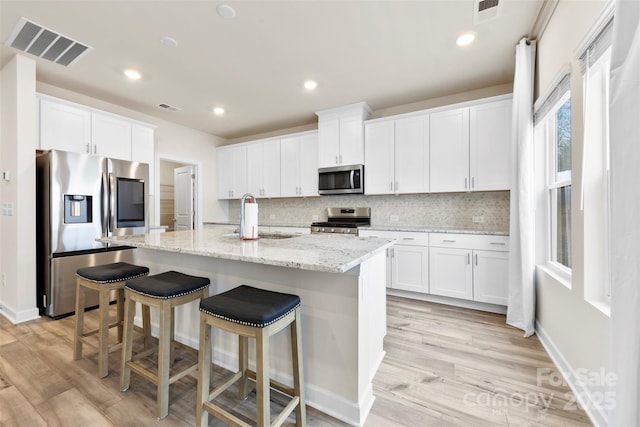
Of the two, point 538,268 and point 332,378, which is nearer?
point 332,378

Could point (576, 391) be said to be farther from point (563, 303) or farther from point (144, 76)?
point (144, 76)

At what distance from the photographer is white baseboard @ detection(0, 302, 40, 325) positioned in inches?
105

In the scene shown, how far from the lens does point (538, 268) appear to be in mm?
2396

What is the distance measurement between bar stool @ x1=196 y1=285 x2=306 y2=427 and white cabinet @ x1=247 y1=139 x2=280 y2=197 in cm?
345

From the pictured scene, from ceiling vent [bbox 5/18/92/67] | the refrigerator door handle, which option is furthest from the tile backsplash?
ceiling vent [bbox 5/18/92/67]

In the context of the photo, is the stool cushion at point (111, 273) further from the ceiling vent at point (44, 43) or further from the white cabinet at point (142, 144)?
the white cabinet at point (142, 144)

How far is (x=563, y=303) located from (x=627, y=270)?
4.19ft

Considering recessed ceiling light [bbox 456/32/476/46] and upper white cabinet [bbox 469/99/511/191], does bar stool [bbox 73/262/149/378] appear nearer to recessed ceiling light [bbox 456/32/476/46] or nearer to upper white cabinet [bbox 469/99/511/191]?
recessed ceiling light [bbox 456/32/476/46]

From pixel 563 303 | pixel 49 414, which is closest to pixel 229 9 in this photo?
pixel 49 414

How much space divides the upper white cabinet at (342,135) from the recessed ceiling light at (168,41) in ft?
7.03

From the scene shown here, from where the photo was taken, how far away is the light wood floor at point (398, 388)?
1.46 metres

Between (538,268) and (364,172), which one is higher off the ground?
(364,172)

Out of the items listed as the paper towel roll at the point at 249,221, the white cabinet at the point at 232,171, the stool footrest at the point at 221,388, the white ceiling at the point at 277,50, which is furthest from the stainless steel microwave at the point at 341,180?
the stool footrest at the point at 221,388

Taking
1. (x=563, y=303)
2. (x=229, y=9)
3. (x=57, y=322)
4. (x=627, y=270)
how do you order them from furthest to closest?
(x=57, y=322) < (x=229, y=9) < (x=563, y=303) < (x=627, y=270)
